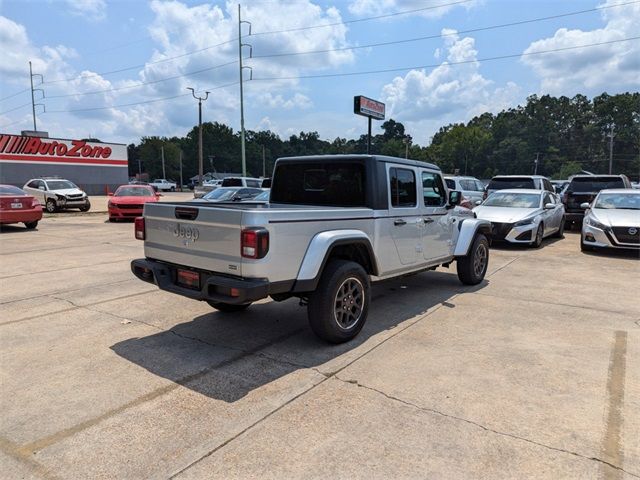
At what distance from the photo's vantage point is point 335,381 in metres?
3.82

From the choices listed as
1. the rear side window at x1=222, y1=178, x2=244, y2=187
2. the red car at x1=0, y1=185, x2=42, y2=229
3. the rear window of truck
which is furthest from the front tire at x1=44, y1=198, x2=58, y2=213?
the rear window of truck

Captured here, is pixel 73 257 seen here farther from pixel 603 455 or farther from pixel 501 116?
pixel 501 116

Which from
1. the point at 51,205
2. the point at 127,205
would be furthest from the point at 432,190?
the point at 51,205

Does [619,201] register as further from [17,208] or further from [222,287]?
[17,208]

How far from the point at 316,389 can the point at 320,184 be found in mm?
2686

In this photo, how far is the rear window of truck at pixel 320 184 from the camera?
5227mm

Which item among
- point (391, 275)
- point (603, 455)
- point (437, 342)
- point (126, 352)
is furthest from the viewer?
point (391, 275)

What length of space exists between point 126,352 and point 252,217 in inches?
78.1

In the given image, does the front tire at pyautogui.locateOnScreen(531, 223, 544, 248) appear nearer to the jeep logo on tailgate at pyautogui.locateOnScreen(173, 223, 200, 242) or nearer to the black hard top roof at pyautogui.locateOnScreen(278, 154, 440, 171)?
the black hard top roof at pyautogui.locateOnScreen(278, 154, 440, 171)

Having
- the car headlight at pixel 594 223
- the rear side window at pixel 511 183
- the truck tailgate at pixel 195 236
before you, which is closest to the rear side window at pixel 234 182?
the rear side window at pixel 511 183

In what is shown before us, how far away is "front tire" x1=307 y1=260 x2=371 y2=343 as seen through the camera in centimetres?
434

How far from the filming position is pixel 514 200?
41.7ft

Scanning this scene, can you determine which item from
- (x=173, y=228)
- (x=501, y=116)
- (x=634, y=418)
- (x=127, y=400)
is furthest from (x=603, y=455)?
(x=501, y=116)

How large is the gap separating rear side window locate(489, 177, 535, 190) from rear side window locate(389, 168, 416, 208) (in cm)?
1181
